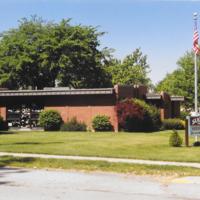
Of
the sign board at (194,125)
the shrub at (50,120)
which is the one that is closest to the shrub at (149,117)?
the shrub at (50,120)

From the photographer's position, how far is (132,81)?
247 ft

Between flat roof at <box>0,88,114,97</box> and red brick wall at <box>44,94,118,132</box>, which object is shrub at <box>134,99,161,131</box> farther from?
flat roof at <box>0,88,114,97</box>

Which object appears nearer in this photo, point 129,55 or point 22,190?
point 22,190

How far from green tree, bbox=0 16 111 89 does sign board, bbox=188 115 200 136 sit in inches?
1334

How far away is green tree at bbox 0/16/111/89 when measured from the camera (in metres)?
57.2

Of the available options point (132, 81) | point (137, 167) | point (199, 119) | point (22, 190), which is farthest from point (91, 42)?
point (22, 190)

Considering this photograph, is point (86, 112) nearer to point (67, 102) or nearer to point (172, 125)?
point (67, 102)

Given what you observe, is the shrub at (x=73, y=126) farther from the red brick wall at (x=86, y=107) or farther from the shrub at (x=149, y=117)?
the shrub at (x=149, y=117)

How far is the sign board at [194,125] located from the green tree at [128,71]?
4668cm

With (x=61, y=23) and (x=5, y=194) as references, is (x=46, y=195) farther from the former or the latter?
(x=61, y=23)

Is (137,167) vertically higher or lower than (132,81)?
lower

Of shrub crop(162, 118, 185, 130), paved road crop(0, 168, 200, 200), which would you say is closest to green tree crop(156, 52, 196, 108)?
shrub crop(162, 118, 185, 130)

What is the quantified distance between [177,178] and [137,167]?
2127 millimetres

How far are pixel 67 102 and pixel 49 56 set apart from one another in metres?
Result: 18.5
